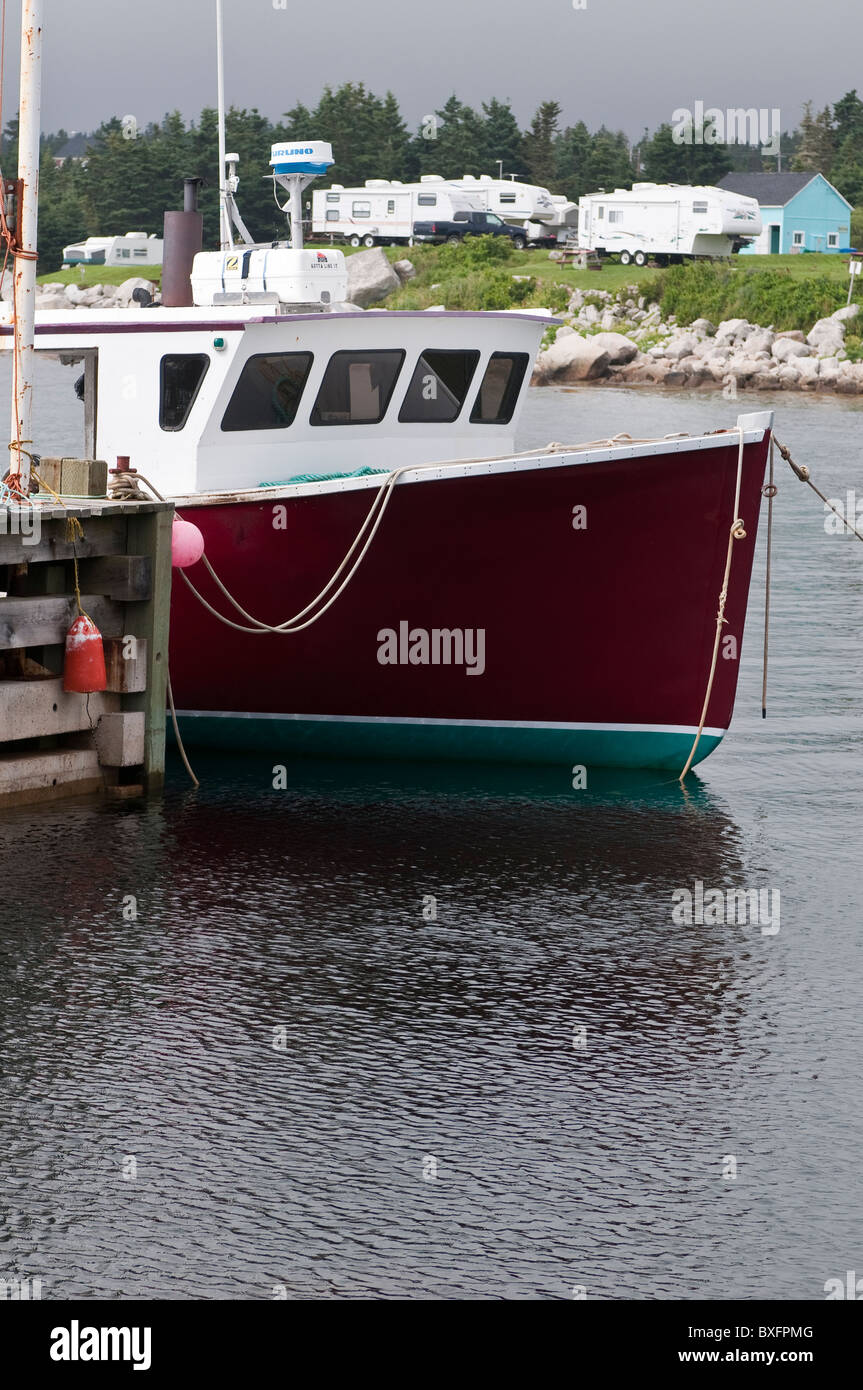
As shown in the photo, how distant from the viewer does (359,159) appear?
92.6 meters

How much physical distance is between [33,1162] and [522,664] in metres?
6.53

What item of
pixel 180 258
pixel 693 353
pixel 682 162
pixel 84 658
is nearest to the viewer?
pixel 84 658

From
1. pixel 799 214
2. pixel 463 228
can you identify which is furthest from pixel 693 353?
pixel 799 214

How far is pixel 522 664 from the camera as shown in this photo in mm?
13094

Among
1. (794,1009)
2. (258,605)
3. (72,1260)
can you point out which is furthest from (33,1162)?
(258,605)

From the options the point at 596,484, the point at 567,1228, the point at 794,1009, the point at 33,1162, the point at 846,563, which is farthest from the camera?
the point at 846,563

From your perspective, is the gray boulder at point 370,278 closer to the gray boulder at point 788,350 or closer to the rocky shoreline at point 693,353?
the rocky shoreline at point 693,353

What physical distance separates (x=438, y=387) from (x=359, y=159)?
82.4 m

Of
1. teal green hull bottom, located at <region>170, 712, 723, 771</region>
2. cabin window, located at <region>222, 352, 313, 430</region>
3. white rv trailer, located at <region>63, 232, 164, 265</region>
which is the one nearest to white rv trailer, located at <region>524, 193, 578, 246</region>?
white rv trailer, located at <region>63, 232, 164, 265</region>

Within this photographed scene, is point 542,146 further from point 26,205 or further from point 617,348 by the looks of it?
point 26,205

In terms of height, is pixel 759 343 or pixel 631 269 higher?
pixel 631 269

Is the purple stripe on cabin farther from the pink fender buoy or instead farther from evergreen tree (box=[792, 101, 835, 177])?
evergreen tree (box=[792, 101, 835, 177])

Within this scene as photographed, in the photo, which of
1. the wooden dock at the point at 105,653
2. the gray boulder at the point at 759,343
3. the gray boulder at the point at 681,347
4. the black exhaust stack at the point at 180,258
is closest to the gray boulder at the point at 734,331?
the gray boulder at the point at 759,343
